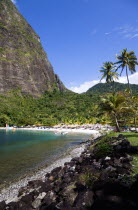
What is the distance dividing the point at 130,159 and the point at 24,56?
132888 mm

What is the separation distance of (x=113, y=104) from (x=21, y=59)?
375 ft

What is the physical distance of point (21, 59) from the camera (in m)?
126

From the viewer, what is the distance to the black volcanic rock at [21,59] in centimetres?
11531

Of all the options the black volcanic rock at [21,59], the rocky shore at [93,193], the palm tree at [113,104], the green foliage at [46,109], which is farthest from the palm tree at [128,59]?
the black volcanic rock at [21,59]

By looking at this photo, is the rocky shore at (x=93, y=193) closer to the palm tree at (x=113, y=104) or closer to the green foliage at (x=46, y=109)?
the palm tree at (x=113, y=104)

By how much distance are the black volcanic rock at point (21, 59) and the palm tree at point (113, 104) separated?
93.2 meters

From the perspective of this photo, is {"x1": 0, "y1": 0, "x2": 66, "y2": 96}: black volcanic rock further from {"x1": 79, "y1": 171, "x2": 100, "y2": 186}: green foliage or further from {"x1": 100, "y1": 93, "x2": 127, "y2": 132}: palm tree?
{"x1": 79, "y1": 171, "x2": 100, "y2": 186}: green foliage

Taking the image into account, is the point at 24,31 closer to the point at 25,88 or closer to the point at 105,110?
the point at 25,88

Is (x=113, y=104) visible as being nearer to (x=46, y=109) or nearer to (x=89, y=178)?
(x=89, y=178)

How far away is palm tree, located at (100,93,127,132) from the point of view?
27.0m

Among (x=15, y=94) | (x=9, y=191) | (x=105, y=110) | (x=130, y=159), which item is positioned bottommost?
(x=9, y=191)

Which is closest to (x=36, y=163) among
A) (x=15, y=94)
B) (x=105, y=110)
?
(x=105, y=110)

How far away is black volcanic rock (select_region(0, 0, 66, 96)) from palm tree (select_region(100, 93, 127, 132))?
93.2m

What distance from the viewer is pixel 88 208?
18.5ft
